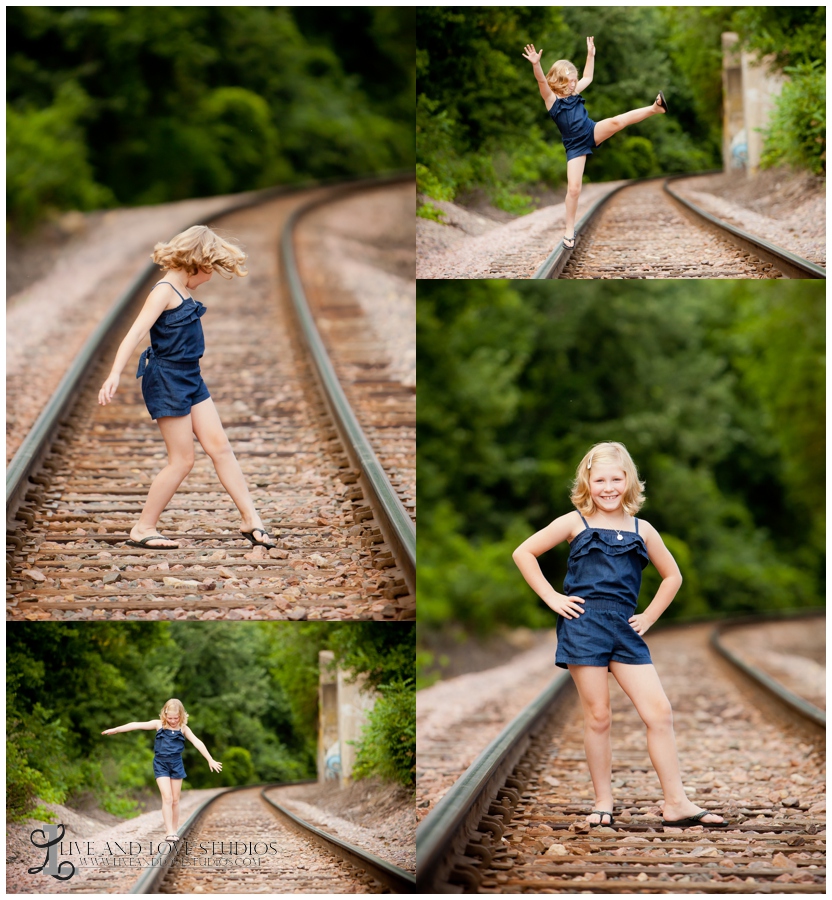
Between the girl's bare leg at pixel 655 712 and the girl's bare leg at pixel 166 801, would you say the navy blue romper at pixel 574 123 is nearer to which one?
the girl's bare leg at pixel 655 712

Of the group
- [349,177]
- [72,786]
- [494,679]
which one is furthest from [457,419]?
[72,786]

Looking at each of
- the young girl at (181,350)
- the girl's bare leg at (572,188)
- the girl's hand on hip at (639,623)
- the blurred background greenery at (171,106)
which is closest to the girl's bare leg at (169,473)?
the young girl at (181,350)

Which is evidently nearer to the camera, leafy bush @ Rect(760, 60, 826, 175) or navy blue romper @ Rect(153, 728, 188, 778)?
navy blue romper @ Rect(153, 728, 188, 778)

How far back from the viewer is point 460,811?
3.37 meters

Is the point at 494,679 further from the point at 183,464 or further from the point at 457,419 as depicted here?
the point at 457,419

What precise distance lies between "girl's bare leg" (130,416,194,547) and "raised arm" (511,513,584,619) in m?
1.40

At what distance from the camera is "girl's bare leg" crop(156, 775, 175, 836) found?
3.76 metres

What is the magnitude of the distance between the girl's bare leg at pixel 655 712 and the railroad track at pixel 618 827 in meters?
0.26

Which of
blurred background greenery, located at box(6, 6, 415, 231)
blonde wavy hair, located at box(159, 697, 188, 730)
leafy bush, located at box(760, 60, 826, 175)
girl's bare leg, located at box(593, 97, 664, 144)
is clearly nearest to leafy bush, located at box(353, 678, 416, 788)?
blonde wavy hair, located at box(159, 697, 188, 730)

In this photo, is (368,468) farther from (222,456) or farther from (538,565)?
(538,565)

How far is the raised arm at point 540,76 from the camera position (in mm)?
4289

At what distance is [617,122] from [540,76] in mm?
422

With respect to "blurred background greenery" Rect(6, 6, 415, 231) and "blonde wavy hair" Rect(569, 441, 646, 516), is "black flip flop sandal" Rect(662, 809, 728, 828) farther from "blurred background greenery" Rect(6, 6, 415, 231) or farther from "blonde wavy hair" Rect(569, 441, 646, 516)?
"blurred background greenery" Rect(6, 6, 415, 231)

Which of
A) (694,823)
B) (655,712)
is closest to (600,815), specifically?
(694,823)
